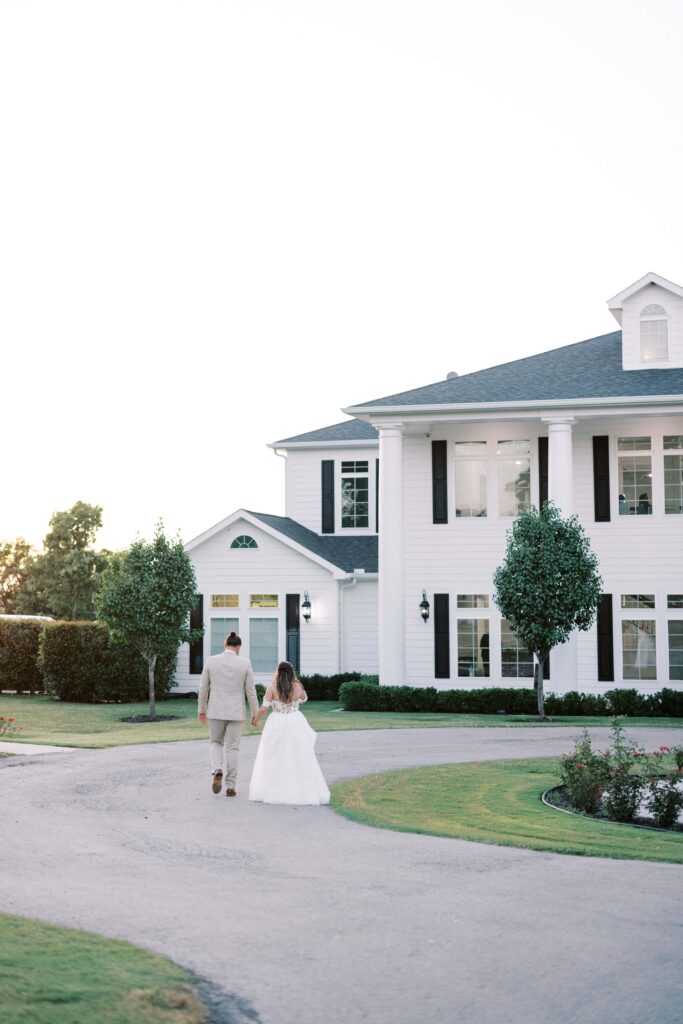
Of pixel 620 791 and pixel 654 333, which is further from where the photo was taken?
pixel 654 333

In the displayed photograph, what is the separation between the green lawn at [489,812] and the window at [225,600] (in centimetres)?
1736

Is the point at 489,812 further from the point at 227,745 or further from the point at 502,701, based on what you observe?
the point at 502,701

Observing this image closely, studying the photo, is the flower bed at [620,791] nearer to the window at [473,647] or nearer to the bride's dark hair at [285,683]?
the bride's dark hair at [285,683]

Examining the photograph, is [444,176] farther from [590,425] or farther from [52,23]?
[590,425]

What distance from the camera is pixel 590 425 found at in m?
29.0

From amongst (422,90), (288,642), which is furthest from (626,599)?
(422,90)

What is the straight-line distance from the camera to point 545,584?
25.0 meters

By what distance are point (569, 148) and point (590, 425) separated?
9.84 meters

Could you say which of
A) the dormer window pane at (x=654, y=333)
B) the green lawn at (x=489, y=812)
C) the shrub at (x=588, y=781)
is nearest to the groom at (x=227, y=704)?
the green lawn at (x=489, y=812)

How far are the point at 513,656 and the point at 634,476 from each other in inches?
215

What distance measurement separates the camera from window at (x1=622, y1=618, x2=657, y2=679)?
1116 inches

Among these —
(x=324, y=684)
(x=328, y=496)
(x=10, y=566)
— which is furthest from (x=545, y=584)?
(x=10, y=566)

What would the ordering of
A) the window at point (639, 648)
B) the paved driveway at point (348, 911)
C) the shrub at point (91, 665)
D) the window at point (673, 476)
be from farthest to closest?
1. the shrub at point (91, 665)
2. the window at point (673, 476)
3. the window at point (639, 648)
4. the paved driveway at point (348, 911)

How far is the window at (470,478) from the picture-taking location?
29.7m
